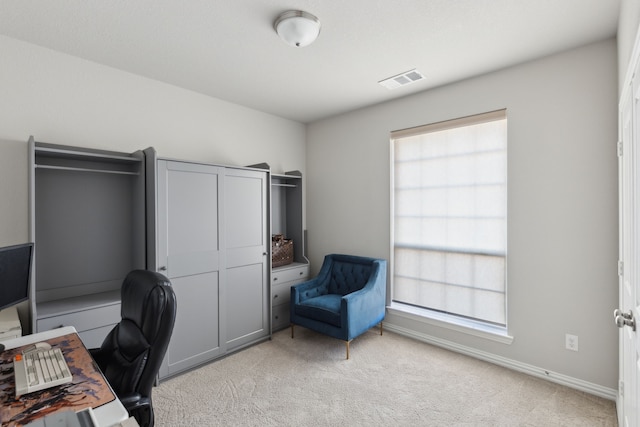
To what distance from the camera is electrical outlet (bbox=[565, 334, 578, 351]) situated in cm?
248

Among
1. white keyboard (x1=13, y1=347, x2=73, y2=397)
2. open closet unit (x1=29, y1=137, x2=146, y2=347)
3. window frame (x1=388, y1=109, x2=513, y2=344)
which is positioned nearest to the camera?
white keyboard (x1=13, y1=347, x2=73, y2=397)

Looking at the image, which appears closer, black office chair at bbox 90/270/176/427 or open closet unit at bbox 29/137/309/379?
black office chair at bbox 90/270/176/427

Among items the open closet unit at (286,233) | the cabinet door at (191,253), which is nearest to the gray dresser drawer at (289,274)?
the open closet unit at (286,233)

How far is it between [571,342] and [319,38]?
3108 mm

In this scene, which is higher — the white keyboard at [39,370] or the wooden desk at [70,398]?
the white keyboard at [39,370]

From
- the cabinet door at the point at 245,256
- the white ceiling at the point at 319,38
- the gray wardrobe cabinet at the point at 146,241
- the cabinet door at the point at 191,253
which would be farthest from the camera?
the cabinet door at the point at 245,256

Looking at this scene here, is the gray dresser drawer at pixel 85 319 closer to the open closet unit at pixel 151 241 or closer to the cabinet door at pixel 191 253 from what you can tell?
the open closet unit at pixel 151 241

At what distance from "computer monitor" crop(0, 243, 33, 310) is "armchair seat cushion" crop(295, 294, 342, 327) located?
225 cm

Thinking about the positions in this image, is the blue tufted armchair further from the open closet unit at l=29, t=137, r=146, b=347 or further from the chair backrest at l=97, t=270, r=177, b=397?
the chair backrest at l=97, t=270, r=177, b=397

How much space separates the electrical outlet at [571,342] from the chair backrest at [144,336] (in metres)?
2.94

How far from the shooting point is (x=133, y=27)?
7.13 feet

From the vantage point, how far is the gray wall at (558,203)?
235 cm

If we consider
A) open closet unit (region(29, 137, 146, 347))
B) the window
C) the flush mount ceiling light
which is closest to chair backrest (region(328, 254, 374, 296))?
the window

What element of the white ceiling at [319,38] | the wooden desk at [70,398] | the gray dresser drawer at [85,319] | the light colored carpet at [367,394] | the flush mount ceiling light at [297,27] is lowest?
the light colored carpet at [367,394]
